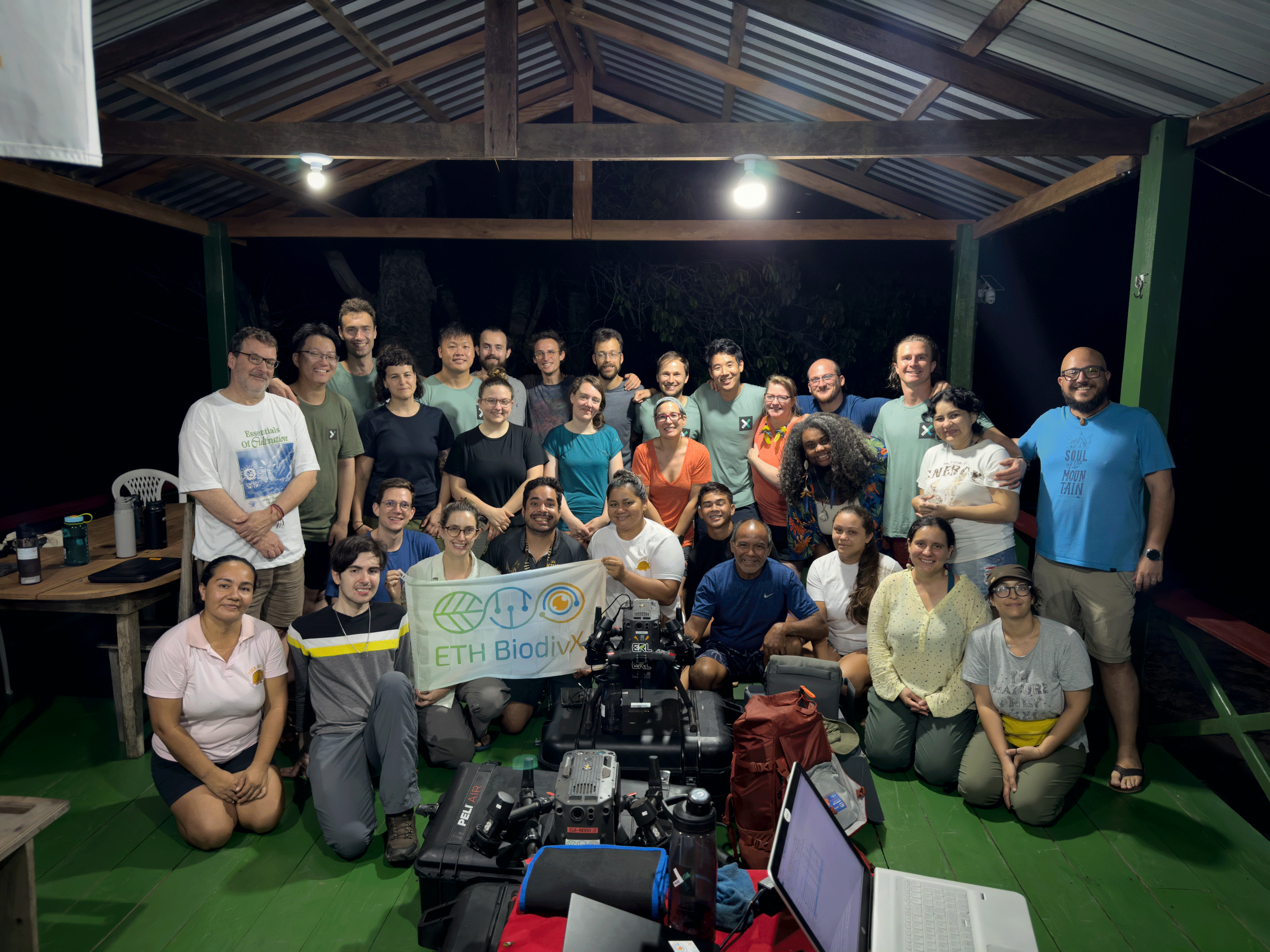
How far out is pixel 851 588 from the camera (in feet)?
A: 14.3

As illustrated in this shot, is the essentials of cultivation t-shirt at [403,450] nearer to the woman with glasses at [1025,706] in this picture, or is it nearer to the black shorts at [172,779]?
the black shorts at [172,779]

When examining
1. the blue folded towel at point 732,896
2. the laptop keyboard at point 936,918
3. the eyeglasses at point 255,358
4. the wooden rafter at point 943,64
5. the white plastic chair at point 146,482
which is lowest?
the blue folded towel at point 732,896

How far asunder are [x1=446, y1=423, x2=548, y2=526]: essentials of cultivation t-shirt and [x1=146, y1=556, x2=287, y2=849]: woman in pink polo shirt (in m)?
1.48

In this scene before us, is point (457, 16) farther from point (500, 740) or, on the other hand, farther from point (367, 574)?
point (500, 740)

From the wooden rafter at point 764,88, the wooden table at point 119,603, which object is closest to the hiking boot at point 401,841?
the wooden table at point 119,603

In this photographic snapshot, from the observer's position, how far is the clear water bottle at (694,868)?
208cm

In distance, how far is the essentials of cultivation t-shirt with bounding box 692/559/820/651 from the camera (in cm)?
433

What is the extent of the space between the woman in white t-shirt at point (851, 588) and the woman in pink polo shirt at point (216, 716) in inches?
111

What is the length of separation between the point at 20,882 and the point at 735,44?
222 inches

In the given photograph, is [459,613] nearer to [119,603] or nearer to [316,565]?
[316,565]

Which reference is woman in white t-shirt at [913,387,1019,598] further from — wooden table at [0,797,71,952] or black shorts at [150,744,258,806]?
wooden table at [0,797,71,952]

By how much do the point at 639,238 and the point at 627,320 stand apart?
3.12 ft

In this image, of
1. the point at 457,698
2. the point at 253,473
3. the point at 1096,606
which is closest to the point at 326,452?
the point at 253,473

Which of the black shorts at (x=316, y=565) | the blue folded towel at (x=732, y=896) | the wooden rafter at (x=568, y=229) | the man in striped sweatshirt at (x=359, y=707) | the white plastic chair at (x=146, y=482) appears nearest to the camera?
the blue folded towel at (x=732, y=896)
